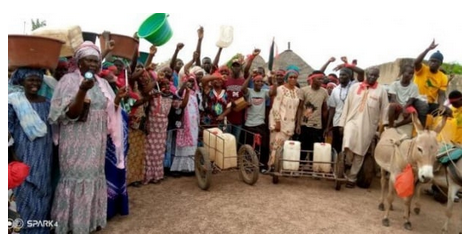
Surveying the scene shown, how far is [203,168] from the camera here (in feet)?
19.5

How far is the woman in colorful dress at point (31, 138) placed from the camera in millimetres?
3648

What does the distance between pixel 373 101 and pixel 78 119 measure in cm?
479

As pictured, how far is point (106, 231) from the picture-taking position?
4.30 metres

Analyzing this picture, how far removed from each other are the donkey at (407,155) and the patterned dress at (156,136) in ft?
11.5

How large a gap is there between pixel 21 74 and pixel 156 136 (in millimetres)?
2627

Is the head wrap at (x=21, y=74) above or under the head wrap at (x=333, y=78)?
under

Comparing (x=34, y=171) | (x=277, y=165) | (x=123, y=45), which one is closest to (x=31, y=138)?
(x=34, y=171)

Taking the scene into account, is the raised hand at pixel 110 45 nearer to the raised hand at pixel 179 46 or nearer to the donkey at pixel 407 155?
the raised hand at pixel 179 46

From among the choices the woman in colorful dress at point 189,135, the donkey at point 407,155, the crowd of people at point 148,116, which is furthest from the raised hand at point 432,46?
the woman in colorful dress at point 189,135

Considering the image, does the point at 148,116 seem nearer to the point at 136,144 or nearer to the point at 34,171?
the point at 136,144

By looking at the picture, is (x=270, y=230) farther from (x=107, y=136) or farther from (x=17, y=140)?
(x=17, y=140)

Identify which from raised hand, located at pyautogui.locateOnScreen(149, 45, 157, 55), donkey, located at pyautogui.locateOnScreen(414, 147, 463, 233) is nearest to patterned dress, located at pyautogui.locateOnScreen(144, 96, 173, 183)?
raised hand, located at pyautogui.locateOnScreen(149, 45, 157, 55)

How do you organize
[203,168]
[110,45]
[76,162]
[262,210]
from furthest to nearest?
[203,168], [262,210], [110,45], [76,162]

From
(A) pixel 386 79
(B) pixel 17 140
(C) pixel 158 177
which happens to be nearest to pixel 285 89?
(C) pixel 158 177
